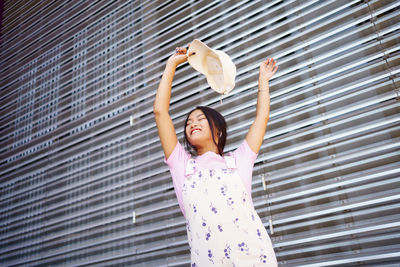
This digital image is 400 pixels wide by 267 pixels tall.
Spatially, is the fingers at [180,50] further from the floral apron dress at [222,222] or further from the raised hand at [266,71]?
the floral apron dress at [222,222]

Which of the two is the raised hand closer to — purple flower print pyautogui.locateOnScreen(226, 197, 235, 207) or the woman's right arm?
the woman's right arm

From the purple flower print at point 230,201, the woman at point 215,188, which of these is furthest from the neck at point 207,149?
the purple flower print at point 230,201

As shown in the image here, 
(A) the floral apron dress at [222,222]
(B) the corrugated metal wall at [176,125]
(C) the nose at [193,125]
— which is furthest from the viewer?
(B) the corrugated metal wall at [176,125]

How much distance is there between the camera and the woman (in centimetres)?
94

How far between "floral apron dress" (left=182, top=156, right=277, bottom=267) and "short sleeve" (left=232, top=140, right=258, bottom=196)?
17mm

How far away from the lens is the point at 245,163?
1.07 metres

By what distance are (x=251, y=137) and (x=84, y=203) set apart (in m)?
1.32

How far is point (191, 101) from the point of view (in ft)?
6.02

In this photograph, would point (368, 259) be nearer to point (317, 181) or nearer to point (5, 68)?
point (317, 181)

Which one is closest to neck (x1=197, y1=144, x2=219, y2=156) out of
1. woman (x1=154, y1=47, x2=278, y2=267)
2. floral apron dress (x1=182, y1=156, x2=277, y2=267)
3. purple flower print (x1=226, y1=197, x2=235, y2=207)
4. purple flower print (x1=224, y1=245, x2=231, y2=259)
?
woman (x1=154, y1=47, x2=278, y2=267)

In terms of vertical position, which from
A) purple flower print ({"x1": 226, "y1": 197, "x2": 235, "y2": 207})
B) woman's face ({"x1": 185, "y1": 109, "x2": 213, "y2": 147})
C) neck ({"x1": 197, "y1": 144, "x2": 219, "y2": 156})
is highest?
woman's face ({"x1": 185, "y1": 109, "x2": 213, "y2": 147})

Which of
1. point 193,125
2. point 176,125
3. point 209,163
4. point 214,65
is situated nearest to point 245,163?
point 209,163

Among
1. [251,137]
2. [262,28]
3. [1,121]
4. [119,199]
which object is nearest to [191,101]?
[262,28]

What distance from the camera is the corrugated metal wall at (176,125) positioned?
1320 mm
